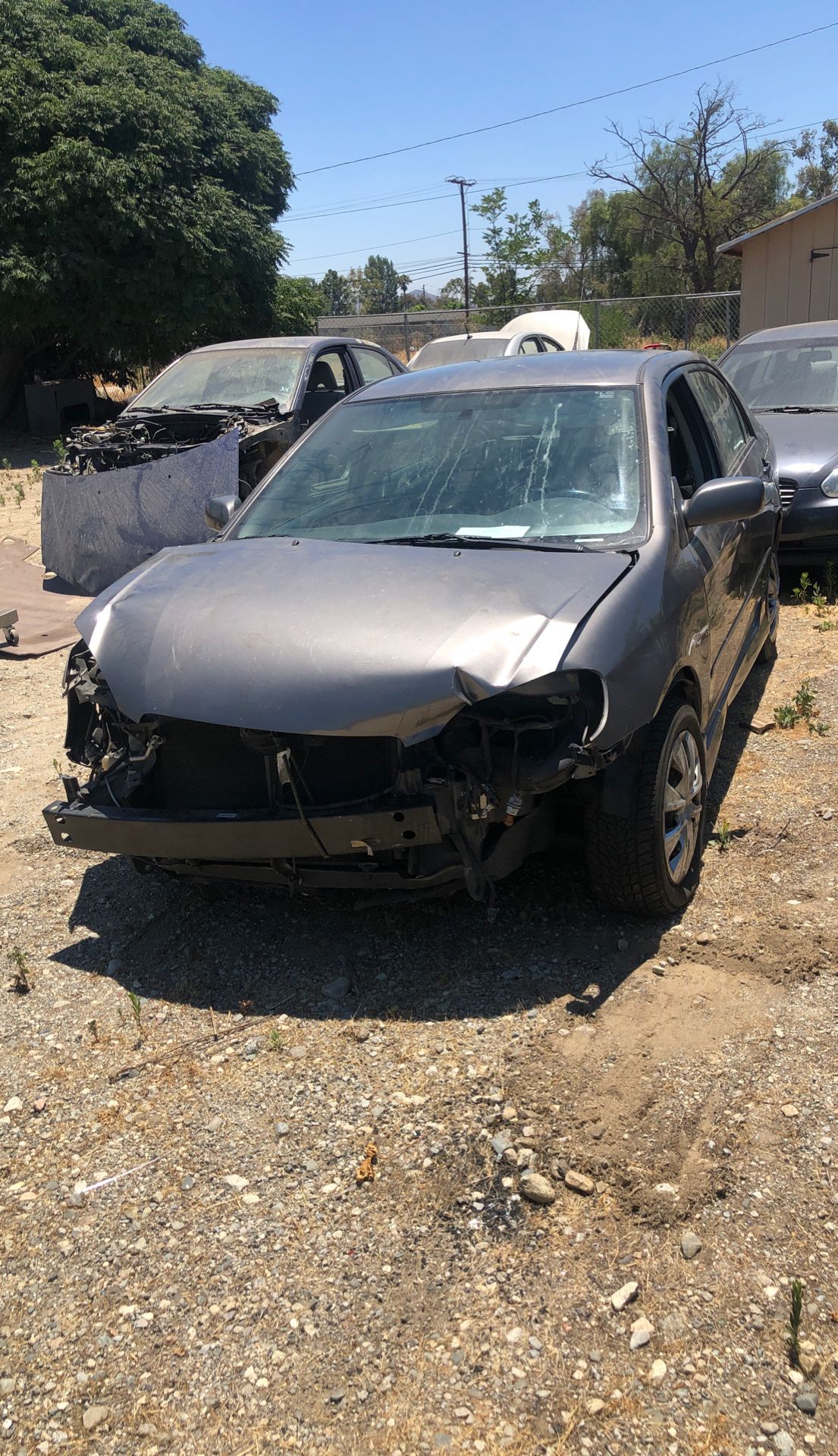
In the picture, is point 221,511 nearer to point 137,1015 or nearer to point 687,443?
point 687,443

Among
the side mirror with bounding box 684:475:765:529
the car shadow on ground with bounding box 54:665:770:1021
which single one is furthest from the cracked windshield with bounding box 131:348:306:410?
the car shadow on ground with bounding box 54:665:770:1021

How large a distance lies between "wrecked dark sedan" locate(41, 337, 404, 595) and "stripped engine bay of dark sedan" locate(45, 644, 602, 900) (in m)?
4.81

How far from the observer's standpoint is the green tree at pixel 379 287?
324 feet

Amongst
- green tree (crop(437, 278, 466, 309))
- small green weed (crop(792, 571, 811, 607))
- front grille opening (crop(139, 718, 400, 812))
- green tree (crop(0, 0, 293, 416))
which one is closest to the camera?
front grille opening (crop(139, 718, 400, 812))

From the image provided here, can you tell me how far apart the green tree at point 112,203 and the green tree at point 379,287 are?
6887 centimetres

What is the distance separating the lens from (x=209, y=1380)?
7.02 ft

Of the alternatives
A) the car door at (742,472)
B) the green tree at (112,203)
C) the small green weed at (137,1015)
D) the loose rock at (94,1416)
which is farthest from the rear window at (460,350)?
the loose rock at (94,1416)

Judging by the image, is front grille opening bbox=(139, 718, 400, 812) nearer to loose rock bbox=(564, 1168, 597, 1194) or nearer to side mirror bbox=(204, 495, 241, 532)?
loose rock bbox=(564, 1168, 597, 1194)

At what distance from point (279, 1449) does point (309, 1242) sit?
501 millimetres

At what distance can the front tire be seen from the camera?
11.1 feet

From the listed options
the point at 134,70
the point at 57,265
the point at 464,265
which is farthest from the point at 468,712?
the point at 464,265

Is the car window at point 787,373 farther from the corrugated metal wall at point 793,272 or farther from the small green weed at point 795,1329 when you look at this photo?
the corrugated metal wall at point 793,272

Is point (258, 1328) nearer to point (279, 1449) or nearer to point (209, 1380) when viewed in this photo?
point (209, 1380)

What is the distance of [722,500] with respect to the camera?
3852 millimetres
